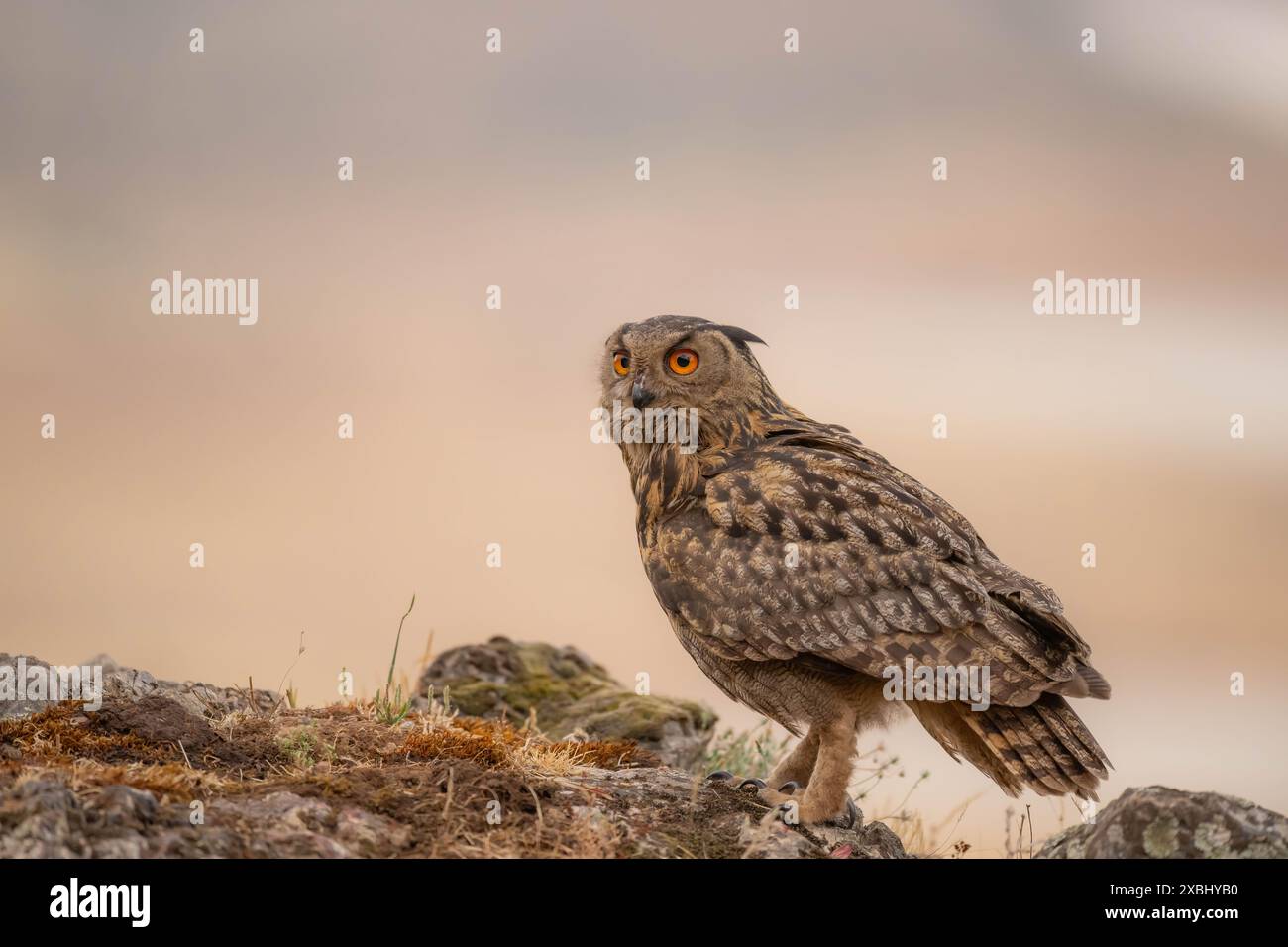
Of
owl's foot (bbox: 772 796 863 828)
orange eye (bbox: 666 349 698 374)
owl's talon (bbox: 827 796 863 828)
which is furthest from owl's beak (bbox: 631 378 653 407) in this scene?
owl's talon (bbox: 827 796 863 828)

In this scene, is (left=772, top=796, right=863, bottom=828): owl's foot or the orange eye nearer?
(left=772, top=796, right=863, bottom=828): owl's foot

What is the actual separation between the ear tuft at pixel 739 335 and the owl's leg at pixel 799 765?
8.39 ft

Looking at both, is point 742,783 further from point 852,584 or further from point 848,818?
point 852,584

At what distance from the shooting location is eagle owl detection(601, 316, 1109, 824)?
21.1 feet

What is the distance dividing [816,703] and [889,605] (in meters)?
0.74

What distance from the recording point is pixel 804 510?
688 cm

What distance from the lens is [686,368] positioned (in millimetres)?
7656

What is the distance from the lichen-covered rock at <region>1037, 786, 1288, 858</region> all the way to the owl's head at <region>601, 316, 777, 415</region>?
3.27m

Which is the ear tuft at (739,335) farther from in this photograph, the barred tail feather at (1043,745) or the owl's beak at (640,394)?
the barred tail feather at (1043,745)

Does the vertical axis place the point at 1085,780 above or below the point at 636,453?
below

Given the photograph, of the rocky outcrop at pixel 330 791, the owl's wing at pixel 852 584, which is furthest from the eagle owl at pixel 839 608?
the rocky outcrop at pixel 330 791

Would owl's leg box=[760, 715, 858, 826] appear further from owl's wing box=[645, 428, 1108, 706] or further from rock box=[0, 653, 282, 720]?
rock box=[0, 653, 282, 720]
